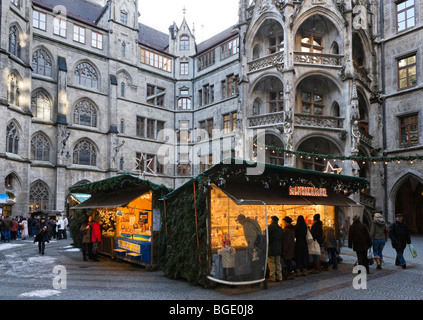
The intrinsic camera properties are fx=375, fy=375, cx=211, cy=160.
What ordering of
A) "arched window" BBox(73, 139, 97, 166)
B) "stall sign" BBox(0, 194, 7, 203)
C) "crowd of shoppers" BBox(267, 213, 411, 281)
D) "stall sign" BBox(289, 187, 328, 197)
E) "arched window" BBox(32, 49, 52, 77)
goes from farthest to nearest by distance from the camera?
"arched window" BBox(73, 139, 97, 166) < "arched window" BBox(32, 49, 52, 77) < "stall sign" BBox(0, 194, 7, 203) < "stall sign" BBox(289, 187, 328, 197) < "crowd of shoppers" BBox(267, 213, 411, 281)

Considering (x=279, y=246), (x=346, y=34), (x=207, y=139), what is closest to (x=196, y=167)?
(x=207, y=139)

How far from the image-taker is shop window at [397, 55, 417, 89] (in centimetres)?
2503

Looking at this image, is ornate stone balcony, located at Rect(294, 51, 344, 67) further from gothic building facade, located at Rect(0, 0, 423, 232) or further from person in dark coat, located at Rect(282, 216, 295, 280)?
person in dark coat, located at Rect(282, 216, 295, 280)

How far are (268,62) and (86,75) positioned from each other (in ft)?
55.1

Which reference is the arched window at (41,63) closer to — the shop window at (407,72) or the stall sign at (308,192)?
the stall sign at (308,192)

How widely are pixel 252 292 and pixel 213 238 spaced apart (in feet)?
5.24

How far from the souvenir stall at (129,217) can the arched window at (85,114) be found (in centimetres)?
1770

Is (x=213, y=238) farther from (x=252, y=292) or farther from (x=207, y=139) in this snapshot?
(x=207, y=139)

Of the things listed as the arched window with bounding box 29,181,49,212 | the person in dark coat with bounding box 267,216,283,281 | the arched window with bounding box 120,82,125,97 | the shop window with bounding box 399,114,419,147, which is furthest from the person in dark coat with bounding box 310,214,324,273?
the arched window with bounding box 120,82,125,97

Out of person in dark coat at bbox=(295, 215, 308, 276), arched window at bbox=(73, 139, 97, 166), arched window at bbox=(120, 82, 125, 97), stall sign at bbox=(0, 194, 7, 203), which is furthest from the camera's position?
arched window at bbox=(120, 82, 125, 97)

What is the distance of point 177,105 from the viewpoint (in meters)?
38.9

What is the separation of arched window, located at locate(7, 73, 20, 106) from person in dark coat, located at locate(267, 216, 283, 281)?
23.5 metres

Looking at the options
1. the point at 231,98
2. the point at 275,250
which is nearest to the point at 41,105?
the point at 231,98

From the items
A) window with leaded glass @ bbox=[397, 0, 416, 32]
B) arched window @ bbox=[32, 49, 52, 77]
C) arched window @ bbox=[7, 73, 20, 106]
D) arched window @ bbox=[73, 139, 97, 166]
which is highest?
window with leaded glass @ bbox=[397, 0, 416, 32]
